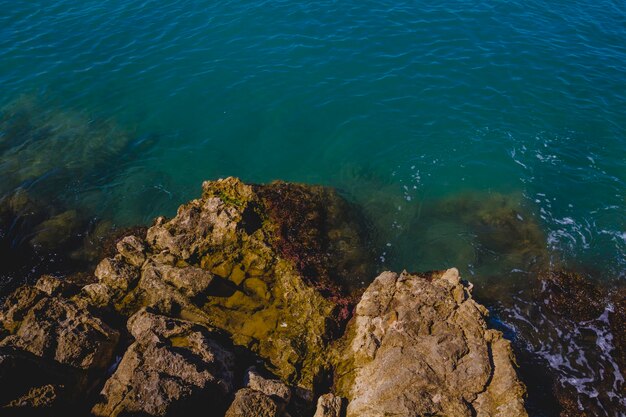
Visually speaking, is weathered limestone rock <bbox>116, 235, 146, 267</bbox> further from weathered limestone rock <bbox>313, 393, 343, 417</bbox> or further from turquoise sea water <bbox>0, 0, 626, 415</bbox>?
weathered limestone rock <bbox>313, 393, 343, 417</bbox>

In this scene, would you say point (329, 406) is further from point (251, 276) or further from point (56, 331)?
point (56, 331)

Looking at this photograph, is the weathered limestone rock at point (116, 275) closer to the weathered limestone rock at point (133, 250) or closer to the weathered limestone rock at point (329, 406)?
the weathered limestone rock at point (133, 250)

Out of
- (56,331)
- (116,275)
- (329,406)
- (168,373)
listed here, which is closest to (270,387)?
(329,406)

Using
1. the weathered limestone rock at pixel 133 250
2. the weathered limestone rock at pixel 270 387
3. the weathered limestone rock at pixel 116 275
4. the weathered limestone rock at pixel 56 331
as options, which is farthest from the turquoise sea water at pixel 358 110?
the weathered limestone rock at pixel 56 331

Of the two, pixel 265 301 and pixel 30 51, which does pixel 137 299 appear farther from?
pixel 30 51

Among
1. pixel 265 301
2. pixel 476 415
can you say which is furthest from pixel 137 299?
pixel 476 415

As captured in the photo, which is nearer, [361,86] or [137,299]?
[137,299]
